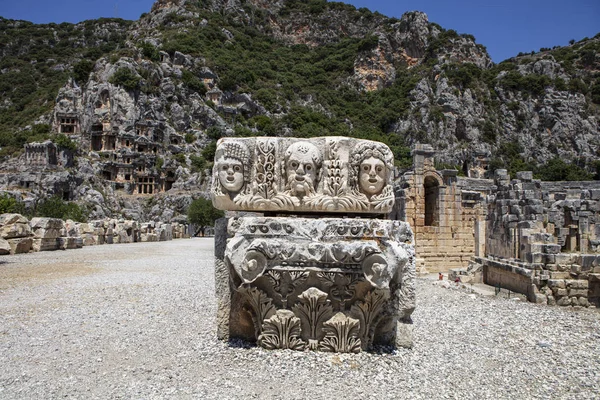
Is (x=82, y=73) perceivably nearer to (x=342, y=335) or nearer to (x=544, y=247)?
(x=544, y=247)

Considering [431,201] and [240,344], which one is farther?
[431,201]

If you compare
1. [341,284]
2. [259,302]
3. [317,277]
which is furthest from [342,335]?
[259,302]

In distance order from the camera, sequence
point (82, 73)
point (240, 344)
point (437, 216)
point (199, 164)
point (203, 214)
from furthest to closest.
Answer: point (82, 73), point (199, 164), point (203, 214), point (437, 216), point (240, 344)

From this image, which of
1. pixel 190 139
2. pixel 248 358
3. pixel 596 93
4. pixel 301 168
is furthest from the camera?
pixel 596 93

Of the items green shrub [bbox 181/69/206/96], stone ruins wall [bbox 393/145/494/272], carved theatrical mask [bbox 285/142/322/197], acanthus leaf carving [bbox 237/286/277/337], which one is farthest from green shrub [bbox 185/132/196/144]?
acanthus leaf carving [bbox 237/286/277/337]

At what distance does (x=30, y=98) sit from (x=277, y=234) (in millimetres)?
107332

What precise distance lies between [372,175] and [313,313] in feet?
5.71

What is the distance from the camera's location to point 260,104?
79.4m

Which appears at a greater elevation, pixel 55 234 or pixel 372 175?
pixel 372 175

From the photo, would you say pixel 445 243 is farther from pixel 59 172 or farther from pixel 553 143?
pixel 553 143

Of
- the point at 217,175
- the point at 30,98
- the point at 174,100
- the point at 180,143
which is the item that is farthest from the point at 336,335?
the point at 30,98

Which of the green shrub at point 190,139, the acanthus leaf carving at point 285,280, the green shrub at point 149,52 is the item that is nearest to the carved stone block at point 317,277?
the acanthus leaf carving at point 285,280

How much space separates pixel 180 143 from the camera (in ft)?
232

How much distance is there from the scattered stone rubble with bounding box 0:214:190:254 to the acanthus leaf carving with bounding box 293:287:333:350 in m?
14.0
